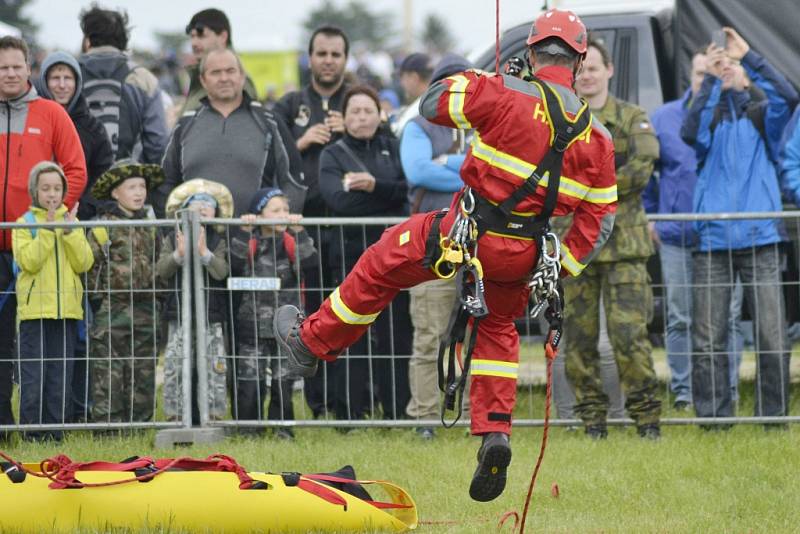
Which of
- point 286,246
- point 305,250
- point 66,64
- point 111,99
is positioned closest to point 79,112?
point 66,64

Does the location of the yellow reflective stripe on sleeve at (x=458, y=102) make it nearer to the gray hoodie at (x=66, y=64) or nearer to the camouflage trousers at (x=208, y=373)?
the camouflage trousers at (x=208, y=373)

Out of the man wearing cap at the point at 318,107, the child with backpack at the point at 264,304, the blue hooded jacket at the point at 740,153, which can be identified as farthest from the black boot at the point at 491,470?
the man wearing cap at the point at 318,107

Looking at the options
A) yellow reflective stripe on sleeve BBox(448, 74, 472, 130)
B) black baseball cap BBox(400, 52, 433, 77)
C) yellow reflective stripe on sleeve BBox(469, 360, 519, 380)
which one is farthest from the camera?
black baseball cap BBox(400, 52, 433, 77)

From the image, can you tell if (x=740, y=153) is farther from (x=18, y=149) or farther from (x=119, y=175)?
(x=18, y=149)

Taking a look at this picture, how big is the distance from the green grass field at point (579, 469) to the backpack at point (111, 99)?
8.47 feet

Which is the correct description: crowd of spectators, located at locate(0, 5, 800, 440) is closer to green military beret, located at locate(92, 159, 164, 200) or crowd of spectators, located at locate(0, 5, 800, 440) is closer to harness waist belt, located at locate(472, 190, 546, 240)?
green military beret, located at locate(92, 159, 164, 200)

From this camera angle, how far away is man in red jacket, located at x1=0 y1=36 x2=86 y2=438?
9.27 metres

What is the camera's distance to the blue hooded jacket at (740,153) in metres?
9.53

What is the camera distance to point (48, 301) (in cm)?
905

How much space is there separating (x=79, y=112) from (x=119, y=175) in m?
0.97

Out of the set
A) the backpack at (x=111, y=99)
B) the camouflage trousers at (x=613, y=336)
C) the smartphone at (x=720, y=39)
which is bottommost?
the camouflage trousers at (x=613, y=336)

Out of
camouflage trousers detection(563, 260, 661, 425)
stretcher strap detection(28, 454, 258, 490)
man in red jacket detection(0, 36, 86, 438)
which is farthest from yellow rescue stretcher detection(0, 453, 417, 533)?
camouflage trousers detection(563, 260, 661, 425)

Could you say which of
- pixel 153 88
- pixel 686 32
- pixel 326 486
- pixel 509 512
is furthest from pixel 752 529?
pixel 153 88

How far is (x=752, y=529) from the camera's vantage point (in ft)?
22.4
